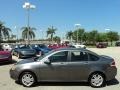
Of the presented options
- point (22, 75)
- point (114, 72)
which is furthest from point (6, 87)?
point (114, 72)

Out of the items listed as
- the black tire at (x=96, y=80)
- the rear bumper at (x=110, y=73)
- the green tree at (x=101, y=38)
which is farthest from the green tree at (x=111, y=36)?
the black tire at (x=96, y=80)

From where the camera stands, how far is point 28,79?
10.3m

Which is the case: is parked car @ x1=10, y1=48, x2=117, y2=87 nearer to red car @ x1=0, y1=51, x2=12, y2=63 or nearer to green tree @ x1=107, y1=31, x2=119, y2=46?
red car @ x1=0, y1=51, x2=12, y2=63

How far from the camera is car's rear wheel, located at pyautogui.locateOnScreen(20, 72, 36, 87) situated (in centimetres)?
1025

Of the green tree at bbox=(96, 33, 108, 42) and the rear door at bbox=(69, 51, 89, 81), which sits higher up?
the green tree at bbox=(96, 33, 108, 42)

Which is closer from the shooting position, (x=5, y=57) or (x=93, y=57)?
(x=93, y=57)

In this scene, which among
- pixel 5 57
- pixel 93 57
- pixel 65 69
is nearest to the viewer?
pixel 65 69

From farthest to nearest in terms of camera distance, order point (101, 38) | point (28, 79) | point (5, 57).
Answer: point (101, 38) < point (5, 57) < point (28, 79)

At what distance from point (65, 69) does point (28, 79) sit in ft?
4.85

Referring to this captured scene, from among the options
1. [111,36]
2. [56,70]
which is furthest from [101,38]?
[56,70]

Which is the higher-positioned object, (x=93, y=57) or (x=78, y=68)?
(x=93, y=57)

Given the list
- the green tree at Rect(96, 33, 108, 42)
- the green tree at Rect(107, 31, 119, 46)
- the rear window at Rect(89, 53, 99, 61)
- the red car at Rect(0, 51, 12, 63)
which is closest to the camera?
the rear window at Rect(89, 53, 99, 61)

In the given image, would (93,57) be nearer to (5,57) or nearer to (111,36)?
(5,57)

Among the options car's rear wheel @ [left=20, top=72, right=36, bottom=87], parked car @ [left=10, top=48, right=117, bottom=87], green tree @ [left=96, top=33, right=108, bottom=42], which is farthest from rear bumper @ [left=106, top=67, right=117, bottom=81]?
green tree @ [left=96, top=33, right=108, bottom=42]
